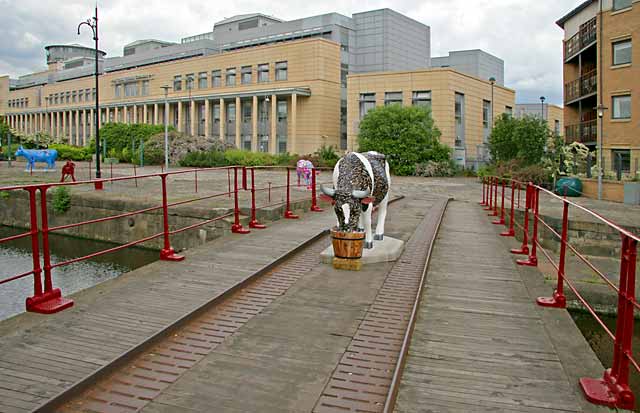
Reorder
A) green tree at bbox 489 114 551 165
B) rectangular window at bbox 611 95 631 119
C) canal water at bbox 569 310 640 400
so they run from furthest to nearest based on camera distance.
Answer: green tree at bbox 489 114 551 165
rectangular window at bbox 611 95 631 119
canal water at bbox 569 310 640 400

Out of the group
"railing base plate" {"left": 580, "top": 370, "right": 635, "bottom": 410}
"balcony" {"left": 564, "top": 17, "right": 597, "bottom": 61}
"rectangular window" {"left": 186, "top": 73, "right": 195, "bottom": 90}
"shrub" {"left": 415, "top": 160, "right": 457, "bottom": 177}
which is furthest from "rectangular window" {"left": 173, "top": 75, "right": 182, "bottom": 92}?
"railing base plate" {"left": 580, "top": 370, "right": 635, "bottom": 410}

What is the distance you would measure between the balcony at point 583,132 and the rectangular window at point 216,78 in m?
39.0

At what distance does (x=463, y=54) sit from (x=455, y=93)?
105ft

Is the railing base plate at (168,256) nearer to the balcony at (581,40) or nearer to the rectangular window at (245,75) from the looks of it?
the balcony at (581,40)

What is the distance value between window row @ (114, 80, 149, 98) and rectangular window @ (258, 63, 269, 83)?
2033 cm

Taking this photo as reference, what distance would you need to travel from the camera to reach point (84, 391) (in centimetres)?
442

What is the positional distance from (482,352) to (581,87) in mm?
33865

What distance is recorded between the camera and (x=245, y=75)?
61.4 m

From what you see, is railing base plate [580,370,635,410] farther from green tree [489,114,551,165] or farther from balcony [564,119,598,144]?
green tree [489,114,551,165]

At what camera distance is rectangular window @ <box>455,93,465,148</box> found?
50300 millimetres

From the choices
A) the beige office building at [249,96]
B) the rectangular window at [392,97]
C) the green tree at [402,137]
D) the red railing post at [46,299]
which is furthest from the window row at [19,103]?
the red railing post at [46,299]

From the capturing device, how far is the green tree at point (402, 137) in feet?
139

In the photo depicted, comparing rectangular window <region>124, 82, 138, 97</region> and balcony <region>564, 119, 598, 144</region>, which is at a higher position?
rectangular window <region>124, 82, 138, 97</region>

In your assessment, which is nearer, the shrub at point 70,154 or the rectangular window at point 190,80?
the shrub at point 70,154
